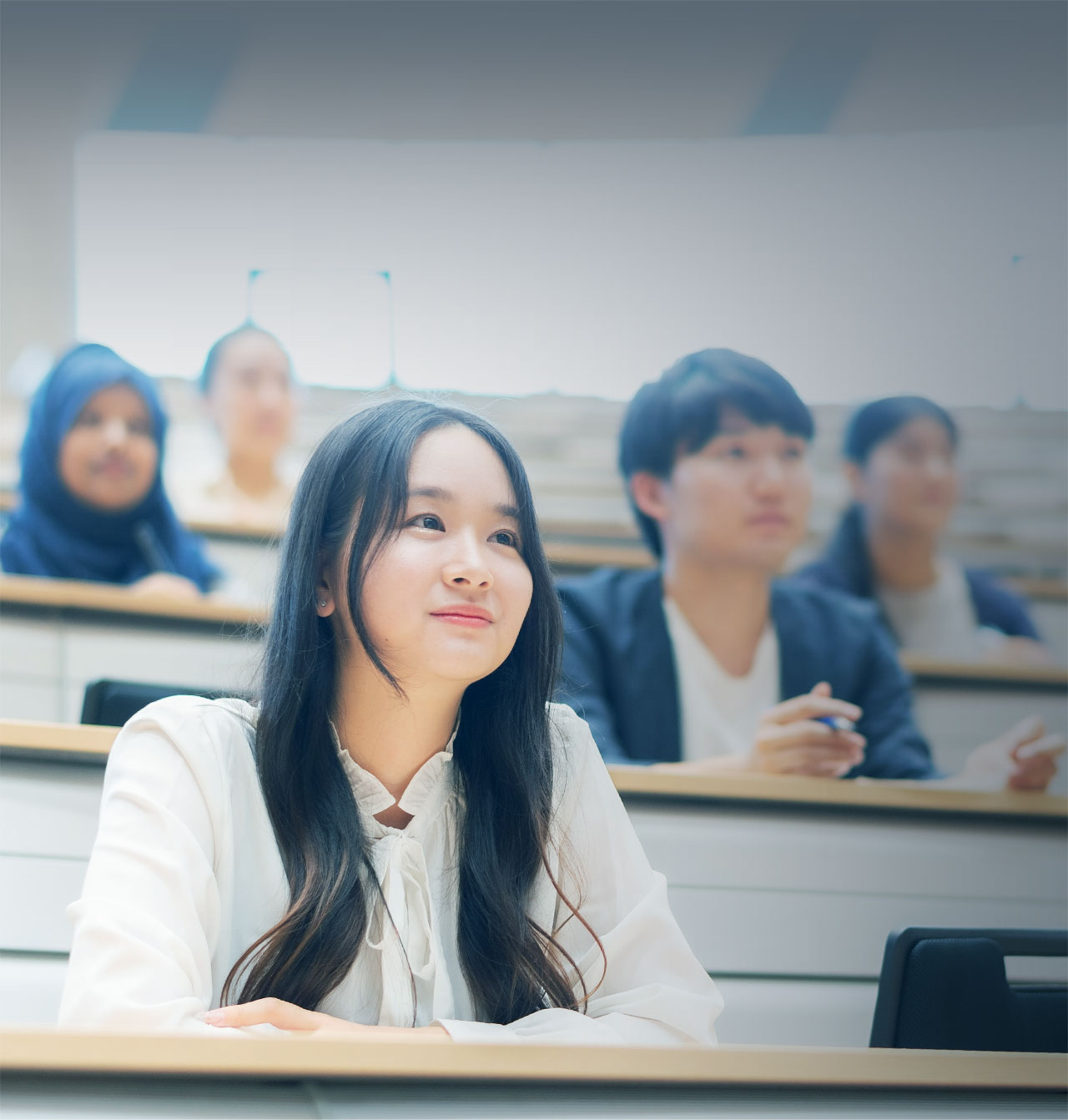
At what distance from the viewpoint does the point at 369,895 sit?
61 cm

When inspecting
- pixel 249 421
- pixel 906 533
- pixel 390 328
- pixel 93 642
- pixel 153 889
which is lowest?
pixel 153 889

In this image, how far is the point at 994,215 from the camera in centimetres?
189

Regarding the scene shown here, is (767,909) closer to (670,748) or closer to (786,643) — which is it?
(670,748)

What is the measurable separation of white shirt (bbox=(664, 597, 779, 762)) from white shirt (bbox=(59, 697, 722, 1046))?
540mm

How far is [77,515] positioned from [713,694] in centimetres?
100

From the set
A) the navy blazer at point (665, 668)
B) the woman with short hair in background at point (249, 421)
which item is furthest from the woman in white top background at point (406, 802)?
the woman with short hair in background at point (249, 421)

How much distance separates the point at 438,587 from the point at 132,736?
188mm

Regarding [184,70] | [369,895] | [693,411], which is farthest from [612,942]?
[184,70]

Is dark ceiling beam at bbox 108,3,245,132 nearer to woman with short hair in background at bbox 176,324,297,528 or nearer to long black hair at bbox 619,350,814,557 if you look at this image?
woman with short hair in background at bbox 176,324,297,528

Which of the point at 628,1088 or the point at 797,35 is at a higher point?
the point at 797,35

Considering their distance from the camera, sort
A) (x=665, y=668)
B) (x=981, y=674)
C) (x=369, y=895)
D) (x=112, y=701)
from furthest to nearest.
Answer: (x=981, y=674), (x=665, y=668), (x=112, y=701), (x=369, y=895)

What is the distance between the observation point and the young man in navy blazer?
1216 millimetres

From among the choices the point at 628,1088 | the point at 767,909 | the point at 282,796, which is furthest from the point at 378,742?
the point at 767,909

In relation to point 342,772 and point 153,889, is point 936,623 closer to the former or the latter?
point 342,772
